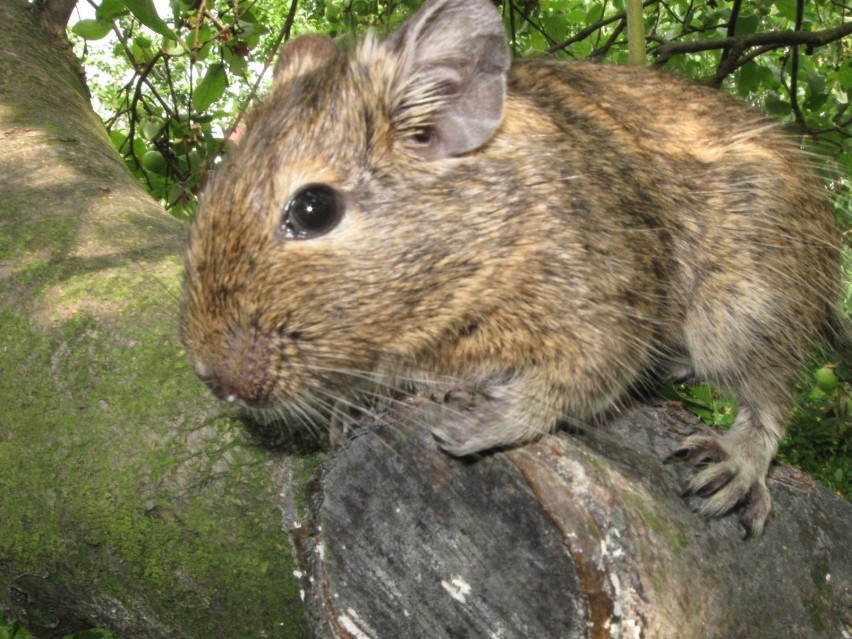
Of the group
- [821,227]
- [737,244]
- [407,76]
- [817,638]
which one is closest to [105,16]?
[407,76]

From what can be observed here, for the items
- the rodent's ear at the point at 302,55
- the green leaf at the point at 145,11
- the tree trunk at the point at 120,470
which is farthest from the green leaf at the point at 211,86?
the tree trunk at the point at 120,470

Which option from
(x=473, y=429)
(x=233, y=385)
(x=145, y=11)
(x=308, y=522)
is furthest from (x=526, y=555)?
(x=145, y=11)

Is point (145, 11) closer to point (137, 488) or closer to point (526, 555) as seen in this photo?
point (137, 488)

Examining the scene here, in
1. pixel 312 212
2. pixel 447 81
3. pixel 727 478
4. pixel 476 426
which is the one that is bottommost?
pixel 727 478

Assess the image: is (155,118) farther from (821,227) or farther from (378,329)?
(821,227)

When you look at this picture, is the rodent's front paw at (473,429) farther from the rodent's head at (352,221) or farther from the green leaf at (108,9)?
the green leaf at (108,9)

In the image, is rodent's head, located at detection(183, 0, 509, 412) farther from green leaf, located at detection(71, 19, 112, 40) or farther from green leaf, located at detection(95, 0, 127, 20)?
green leaf, located at detection(71, 19, 112, 40)

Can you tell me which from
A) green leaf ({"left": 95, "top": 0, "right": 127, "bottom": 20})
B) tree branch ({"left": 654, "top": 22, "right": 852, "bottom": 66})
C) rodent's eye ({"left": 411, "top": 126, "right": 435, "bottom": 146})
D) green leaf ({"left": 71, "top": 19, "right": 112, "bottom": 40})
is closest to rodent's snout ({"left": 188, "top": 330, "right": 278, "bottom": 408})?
rodent's eye ({"left": 411, "top": 126, "right": 435, "bottom": 146})
